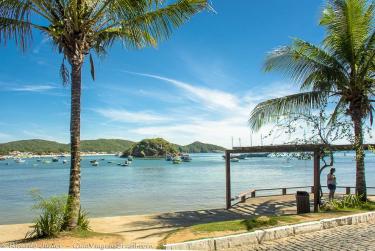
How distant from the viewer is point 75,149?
11.3 meters

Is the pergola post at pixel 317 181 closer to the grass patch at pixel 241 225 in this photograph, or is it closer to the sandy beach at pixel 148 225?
the sandy beach at pixel 148 225

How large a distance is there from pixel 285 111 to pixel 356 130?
2.91 meters

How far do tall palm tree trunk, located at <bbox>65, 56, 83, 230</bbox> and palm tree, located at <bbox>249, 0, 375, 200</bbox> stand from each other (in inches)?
348

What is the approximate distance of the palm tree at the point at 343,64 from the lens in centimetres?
1535

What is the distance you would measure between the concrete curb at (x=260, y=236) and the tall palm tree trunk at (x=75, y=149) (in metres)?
3.83

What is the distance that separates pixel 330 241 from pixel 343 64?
9036 millimetres

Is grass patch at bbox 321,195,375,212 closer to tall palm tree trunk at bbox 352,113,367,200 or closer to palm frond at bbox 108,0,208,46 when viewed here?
tall palm tree trunk at bbox 352,113,367,200

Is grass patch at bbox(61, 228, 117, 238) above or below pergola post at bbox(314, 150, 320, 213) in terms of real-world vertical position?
below

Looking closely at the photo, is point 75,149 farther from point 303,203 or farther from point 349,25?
point 349,25

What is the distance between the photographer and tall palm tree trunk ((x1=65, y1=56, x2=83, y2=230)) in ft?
36.3

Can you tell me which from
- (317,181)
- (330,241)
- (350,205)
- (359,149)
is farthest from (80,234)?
(359,149)

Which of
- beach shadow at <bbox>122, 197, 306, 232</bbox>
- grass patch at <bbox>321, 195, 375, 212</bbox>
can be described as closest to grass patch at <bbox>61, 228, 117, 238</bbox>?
beach shadow at <bbox>122, 197, 306, 232</bbox>

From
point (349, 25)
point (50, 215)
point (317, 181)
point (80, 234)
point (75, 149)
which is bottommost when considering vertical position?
point (80, 234)

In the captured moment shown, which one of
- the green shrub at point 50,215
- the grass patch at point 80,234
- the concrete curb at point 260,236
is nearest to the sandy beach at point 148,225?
the grass patch at point 80,234
